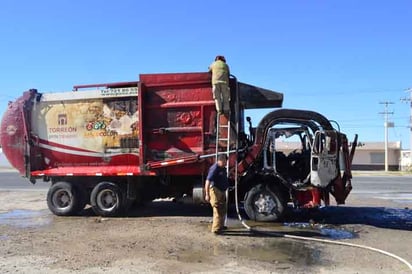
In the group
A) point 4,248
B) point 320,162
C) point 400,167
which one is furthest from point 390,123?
point 4,248

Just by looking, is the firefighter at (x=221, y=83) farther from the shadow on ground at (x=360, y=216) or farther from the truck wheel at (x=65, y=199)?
the truck wheel at (x=65, y=199)

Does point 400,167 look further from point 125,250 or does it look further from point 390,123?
point 125,250

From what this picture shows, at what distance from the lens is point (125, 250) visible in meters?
8.87

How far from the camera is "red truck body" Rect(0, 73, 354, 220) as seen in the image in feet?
39.0

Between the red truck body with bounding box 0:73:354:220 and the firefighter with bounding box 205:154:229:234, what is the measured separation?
1.38 metres

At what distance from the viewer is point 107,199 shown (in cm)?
1322

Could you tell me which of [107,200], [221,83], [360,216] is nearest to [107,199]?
[107,200]

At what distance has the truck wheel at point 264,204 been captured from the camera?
11836 millimetres

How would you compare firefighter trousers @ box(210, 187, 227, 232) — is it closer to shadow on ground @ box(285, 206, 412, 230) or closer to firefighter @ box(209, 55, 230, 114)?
firefighter @ box(209, 55, 230, 114)

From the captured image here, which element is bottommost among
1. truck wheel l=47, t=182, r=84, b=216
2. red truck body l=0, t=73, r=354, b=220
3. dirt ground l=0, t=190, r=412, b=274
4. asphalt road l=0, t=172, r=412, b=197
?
asphalt road l=0, t=172, r=412, b=197

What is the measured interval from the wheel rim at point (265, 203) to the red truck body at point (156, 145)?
0.02 m

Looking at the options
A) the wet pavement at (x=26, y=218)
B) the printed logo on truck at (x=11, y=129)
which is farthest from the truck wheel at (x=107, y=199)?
the printed logo on truck at (x=11, y=129)

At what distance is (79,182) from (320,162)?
20.4 ft

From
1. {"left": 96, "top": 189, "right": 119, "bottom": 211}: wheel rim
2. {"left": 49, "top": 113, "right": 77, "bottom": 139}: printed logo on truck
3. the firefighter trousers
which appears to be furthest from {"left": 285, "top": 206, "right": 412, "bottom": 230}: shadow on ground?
{"left": 49, "top": 113, "right": 77, "bottom": 139}: printed logo on truck
